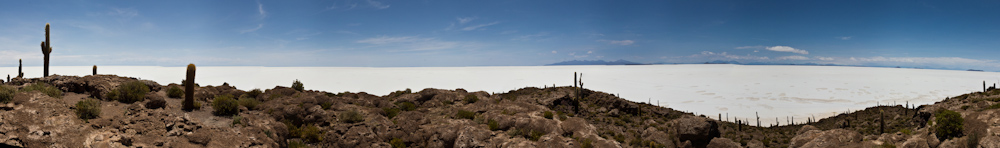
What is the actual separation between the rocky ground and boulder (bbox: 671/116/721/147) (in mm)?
62

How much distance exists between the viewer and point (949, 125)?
1783 cm

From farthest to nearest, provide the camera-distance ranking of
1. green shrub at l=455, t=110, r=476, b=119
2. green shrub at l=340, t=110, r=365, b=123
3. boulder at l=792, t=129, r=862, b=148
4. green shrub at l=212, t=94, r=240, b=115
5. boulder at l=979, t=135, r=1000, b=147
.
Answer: green shrub at l=455, t=110, r=476, b=119 → green shrub at l=340, t=110, r=365, b=123 → boulder at l=792, t=129, r=862, b=148 → green shrub at l=212, t=94, r=240, b=115 → boulder at l=979, t=135, r=1000, b=147

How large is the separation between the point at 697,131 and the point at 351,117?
20.1 meters

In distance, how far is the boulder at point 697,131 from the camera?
24.5 meters

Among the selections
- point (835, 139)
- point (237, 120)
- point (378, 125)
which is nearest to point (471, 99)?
point (378, 125)

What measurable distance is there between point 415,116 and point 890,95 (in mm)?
82865

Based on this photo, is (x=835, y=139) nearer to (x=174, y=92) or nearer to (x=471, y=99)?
(x=471, y=99)

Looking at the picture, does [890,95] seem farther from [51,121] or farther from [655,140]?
[51,121]

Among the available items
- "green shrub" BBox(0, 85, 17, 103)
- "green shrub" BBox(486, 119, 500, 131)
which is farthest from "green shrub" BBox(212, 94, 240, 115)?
"green shrub" BBox(486, 119, 500, 131)

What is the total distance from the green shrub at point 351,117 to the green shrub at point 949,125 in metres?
26.7

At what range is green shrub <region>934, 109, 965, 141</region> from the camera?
17672 mm

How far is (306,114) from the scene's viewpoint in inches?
822

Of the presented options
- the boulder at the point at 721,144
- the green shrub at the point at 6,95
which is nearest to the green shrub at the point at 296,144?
the green shrub at the point at 6,95

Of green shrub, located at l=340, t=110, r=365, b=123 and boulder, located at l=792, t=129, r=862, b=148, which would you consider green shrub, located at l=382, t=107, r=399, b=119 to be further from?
boulder, located at l=792, t=129, r=862, b=148
